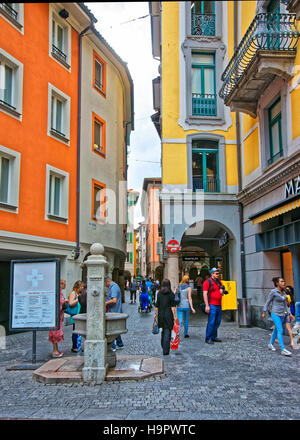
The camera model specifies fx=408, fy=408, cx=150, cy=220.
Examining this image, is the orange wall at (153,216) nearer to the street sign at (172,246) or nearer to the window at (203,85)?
the window at (203,85)

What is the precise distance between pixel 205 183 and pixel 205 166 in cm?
77

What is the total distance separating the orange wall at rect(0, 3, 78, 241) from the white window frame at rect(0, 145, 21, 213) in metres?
0.19

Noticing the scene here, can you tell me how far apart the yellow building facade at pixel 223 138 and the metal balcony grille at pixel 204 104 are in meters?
0.04

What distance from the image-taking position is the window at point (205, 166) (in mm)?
17391

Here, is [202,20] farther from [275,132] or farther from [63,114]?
[275,132]

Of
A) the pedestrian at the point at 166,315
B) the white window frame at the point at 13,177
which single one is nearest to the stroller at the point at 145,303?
the white window frame at the point at 13,177

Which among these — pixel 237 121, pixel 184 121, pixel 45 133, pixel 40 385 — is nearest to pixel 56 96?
pixel 45 133

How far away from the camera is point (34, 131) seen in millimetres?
14789

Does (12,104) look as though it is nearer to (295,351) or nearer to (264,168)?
(264,168)

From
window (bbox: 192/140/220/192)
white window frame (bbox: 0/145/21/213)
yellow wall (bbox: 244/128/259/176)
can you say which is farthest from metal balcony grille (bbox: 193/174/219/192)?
white window frame (bbox: 0/145/21/213)

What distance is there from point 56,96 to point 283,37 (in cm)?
909

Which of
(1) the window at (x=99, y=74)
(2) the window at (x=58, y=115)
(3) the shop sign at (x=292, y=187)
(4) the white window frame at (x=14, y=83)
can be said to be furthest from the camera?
(1) the window at (x=99, y=74)

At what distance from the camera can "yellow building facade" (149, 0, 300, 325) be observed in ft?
44.9

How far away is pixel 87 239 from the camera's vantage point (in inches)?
705
